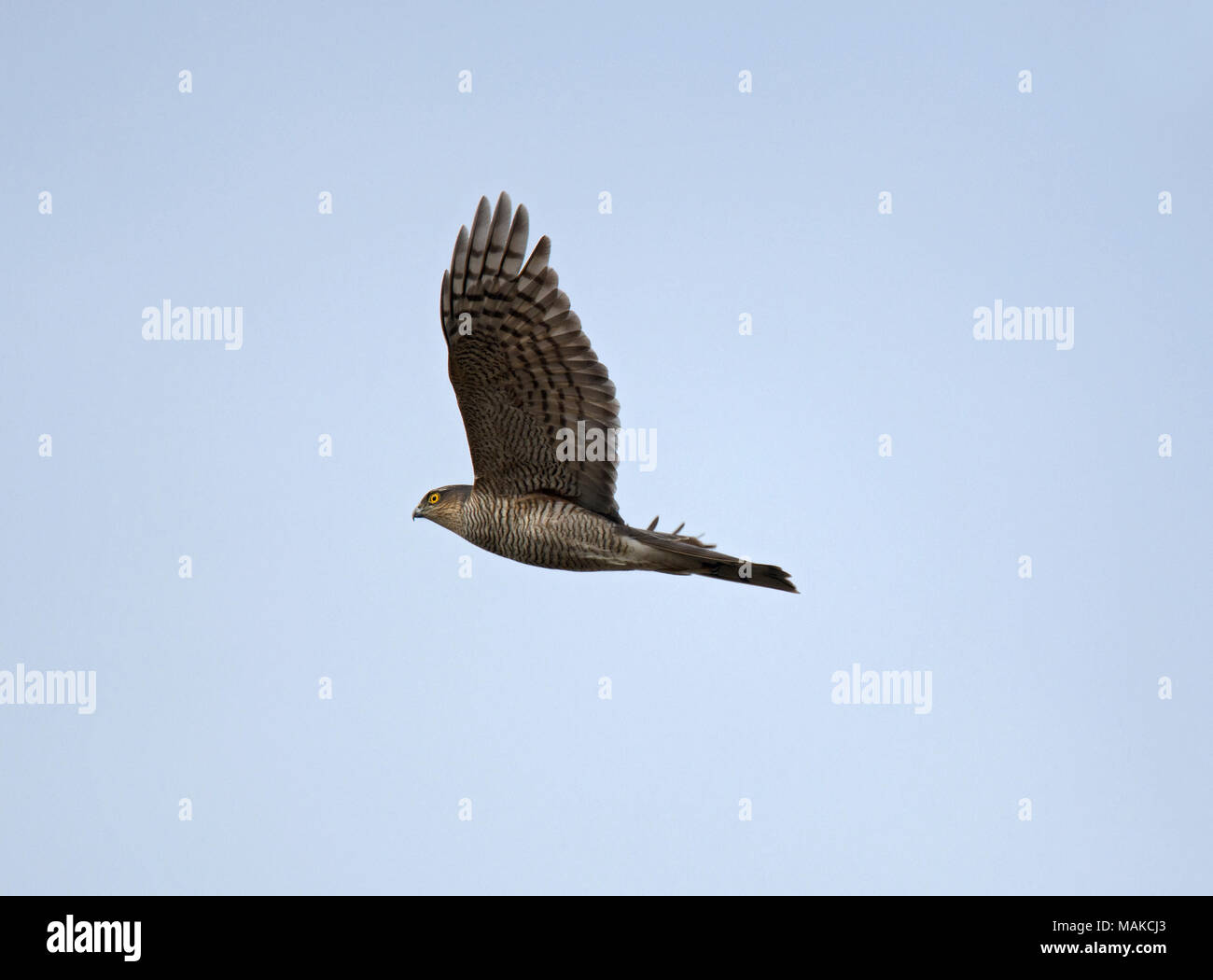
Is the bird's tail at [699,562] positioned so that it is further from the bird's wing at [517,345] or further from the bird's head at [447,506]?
the bird's head at [447,506]

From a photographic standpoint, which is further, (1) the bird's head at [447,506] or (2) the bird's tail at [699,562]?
(1) the bird's head at [447,506]

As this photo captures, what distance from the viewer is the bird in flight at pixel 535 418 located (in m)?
15.0

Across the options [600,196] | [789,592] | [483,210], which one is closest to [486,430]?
[483,210]

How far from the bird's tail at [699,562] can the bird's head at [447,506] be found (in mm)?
1580

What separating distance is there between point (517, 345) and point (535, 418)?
67 cm

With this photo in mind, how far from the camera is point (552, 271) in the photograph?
1496cm

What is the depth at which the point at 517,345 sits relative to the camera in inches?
591

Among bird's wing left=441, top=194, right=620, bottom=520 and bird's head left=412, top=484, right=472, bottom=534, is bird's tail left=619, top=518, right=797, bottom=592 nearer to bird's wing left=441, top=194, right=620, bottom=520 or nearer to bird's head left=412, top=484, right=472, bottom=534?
bird's wing left=441, top=194, right=620, bottom=520

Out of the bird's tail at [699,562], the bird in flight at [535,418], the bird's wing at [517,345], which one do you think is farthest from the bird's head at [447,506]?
the bird's tail at [699,562]

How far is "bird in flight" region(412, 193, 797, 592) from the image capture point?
14977 mm

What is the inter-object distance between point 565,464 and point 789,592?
2.24 m

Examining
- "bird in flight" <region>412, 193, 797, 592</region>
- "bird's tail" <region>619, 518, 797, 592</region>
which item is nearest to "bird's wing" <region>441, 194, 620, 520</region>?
"bird in flight" <region>412, 193, 797, 592</region>

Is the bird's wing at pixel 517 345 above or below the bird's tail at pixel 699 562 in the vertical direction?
above
